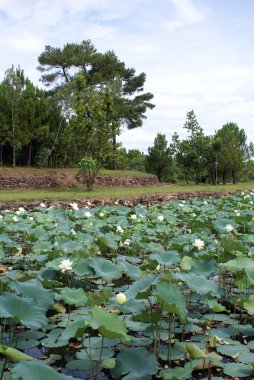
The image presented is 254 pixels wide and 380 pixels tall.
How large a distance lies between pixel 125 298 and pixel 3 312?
2.01ft

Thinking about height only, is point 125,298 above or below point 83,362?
above

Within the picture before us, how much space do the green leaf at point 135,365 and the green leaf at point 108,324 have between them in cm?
18

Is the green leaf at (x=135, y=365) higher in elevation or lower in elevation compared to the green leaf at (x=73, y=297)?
lower

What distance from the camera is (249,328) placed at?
8.34 feet

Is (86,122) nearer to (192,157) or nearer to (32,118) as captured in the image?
(32,118)

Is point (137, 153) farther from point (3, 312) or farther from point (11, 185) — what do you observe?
point (3, 312)

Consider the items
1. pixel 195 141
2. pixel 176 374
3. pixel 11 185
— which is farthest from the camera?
pixel 195 141

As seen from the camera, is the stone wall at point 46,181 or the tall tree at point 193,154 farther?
the tall tree at point 193,154

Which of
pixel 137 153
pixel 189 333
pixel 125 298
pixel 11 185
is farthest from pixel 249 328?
pixel 137 153

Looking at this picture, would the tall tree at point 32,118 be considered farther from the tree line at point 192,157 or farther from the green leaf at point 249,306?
the green leaf at point 249,306

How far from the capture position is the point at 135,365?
1863mm

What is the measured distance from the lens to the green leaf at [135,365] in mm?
1784

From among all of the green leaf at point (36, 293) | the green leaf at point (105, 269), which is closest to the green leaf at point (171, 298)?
the green leaf at point (36, 293)

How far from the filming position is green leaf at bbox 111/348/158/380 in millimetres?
1784
